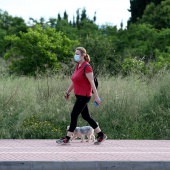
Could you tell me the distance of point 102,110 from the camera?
52.5 ft

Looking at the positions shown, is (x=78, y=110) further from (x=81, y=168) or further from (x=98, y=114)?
(x=98, y=114)

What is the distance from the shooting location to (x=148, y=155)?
35.4 feet

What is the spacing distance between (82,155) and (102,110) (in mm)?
5581

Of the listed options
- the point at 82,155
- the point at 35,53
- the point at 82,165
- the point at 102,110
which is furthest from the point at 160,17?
the point at 82,165

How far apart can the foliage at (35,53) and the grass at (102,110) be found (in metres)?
8.32

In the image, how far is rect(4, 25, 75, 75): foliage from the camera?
2638 centimetres

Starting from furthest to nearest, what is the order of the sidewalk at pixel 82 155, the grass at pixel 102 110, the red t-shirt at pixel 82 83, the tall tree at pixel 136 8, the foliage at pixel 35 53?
the tall tree at pixel 136 8 < the foliage at pixel 35 53 < the grass at pixel 102 110 < the red t-shirt at pixel 82 83 < the sidewalk at pixel 82 155

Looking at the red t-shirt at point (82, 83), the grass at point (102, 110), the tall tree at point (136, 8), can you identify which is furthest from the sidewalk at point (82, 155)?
the tall tree at point (136, 8)

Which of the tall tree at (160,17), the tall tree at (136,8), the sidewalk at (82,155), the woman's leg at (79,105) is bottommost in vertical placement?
the sidewalk at (82,155)

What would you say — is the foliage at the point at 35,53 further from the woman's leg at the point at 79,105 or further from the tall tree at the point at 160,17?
the tall tree at the point at 160,17

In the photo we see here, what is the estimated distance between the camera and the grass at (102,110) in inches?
571

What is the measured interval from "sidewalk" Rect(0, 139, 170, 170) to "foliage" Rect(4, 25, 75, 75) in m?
13.6

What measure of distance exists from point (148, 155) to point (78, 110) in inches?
78.4

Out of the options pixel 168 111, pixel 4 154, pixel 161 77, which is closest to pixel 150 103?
pixel 168 111
